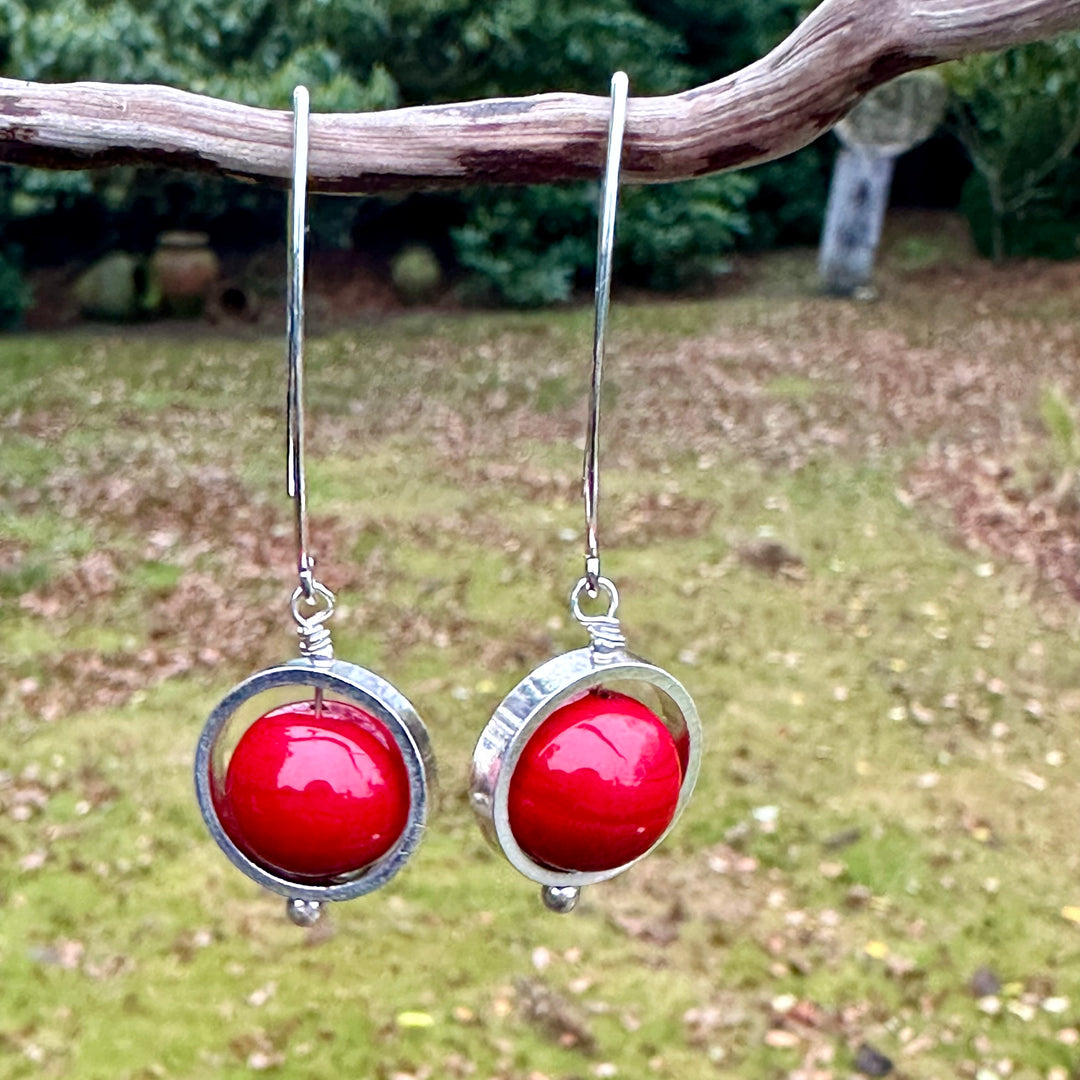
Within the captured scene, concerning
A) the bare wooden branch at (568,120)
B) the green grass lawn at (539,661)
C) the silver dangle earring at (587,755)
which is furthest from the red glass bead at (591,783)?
the green grass lawn at (539,661)

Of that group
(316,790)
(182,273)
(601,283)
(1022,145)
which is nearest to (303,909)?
(316,790)

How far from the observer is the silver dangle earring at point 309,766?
1402 mm

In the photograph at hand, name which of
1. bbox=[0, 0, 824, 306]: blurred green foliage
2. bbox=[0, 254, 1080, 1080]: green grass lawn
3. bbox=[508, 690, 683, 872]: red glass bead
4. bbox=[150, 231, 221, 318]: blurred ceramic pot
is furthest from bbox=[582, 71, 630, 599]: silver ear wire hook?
bbox=[150, 231, 221, 318]: blurred ceramic pot

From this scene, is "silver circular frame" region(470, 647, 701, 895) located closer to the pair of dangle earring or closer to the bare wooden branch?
the pair of dangle earring

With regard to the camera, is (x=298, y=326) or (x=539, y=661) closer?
(x=298, y=326)

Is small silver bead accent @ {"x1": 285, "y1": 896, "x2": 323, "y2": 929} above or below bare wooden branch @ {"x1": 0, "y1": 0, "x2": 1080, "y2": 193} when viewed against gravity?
below

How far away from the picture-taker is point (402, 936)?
140 inches

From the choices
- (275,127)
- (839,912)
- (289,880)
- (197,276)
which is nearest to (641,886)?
(839,912)

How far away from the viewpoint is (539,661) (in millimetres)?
4996

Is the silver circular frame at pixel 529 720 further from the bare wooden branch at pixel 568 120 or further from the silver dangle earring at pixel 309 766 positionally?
the bare wooden branch at pixel 568 120

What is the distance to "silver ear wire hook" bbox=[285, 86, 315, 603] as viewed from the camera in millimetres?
1352

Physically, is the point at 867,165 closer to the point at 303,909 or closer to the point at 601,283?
the point at 601,283

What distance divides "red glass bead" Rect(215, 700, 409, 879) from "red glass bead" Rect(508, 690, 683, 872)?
15cm

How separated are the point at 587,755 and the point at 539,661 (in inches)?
141
